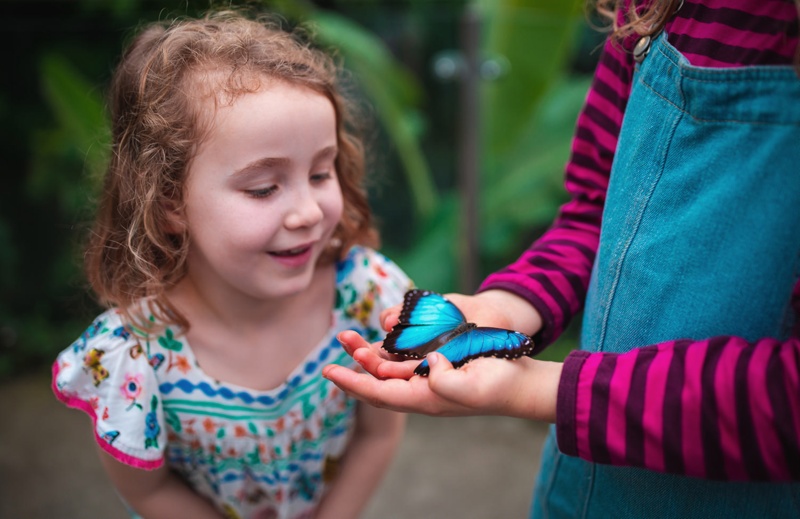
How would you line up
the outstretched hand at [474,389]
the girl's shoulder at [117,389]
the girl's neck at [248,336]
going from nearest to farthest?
the outstretched hand at [474,389] → the girl's shoulder at [117,389] → the girl's neck at [248,336]

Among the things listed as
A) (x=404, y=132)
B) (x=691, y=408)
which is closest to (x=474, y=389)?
(x=691, y=408)

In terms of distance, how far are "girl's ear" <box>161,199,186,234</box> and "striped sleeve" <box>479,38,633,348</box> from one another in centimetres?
59

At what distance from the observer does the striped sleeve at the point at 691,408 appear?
81 centimetres

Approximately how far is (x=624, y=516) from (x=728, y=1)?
75cm

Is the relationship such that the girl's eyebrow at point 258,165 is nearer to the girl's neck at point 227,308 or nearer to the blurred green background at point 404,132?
Answer: the girl's neck at point 227,308

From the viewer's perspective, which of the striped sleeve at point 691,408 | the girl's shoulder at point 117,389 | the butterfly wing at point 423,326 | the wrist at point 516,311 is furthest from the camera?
the girl's shoulder at point 117,389

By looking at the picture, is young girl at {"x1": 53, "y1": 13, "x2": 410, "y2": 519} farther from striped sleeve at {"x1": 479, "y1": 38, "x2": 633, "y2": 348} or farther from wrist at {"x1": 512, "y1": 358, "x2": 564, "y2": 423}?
wrist at {"x1": 512, "y1": 358, "x2": 564, "y2": 423}

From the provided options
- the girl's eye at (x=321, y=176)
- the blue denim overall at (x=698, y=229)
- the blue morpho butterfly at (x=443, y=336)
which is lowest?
the blue morpho butterfly at (x=443, y=336)

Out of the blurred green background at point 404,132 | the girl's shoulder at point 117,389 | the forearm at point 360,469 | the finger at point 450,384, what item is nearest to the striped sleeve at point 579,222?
the finger at point 450,384

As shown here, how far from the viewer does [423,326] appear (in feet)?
3.62

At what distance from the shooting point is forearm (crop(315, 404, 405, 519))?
1.58m

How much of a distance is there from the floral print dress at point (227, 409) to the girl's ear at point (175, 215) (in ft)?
0.68

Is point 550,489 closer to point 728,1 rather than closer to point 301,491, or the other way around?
point 301,491

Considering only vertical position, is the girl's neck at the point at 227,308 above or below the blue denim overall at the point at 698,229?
below
